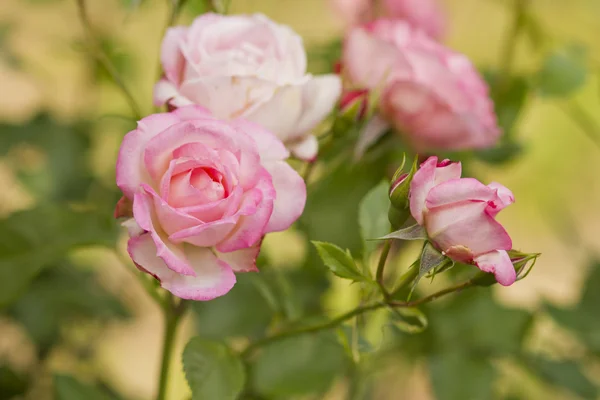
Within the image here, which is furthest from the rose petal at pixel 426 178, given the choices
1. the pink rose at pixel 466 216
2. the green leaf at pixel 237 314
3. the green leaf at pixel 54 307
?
the green leaf at pixel 54 307

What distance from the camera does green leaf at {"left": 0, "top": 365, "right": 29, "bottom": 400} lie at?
1.66ft

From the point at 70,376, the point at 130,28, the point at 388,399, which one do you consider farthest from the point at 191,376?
the point at 130,28

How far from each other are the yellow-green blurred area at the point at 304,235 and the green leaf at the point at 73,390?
0.03 metres

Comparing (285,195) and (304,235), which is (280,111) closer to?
(285,195)

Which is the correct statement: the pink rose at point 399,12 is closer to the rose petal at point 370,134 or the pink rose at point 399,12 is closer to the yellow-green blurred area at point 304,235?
the yellow-green blurred area at point 304,235

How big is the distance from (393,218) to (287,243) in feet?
2.22

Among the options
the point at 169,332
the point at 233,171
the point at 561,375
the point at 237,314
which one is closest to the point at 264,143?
the point at 233,171

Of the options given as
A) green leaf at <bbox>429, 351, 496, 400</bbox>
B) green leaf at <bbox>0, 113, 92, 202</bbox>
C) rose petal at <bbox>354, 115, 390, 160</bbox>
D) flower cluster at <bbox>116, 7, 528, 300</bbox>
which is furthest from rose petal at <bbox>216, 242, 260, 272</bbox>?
green leaf at <bbox>0, 113, 92, 202</bbox>

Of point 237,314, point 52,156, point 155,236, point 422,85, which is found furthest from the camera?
point 52,156

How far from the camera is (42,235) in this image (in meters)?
0.39

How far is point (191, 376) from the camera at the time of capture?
0.28m

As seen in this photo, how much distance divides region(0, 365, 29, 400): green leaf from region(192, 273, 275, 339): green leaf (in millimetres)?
170

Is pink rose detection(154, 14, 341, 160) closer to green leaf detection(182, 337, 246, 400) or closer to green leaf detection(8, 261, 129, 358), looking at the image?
green leaf detection(182, 337, 246, 400)

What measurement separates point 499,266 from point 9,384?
0.43 m
